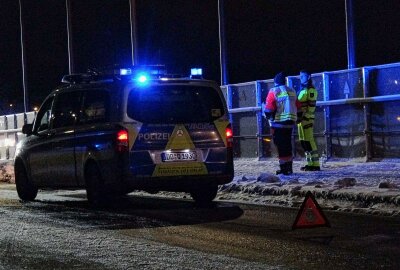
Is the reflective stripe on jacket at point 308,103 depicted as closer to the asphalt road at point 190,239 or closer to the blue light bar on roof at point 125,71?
the asphalt road at point 190,239

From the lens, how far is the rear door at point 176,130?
10.5 meters

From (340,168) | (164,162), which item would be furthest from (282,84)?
(164,162)

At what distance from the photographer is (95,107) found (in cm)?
1112

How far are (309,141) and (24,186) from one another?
5.64 meters

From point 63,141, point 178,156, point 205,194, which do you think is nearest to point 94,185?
point 63,141

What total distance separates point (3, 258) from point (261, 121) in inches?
490

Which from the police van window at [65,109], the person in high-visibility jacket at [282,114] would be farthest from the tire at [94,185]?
the person in high-visibility jacket at [282,114]

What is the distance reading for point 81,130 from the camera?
11359mm

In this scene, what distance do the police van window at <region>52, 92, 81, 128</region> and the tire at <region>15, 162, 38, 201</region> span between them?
1480mm

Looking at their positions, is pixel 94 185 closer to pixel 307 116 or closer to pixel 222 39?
pixel 307 116

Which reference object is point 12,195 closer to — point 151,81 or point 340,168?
point 151,81

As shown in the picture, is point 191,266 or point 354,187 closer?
point 191,266

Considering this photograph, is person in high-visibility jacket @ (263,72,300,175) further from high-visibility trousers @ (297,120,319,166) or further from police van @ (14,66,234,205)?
police van @ (14,66,234,205)

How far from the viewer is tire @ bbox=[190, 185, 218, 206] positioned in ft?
38.1
